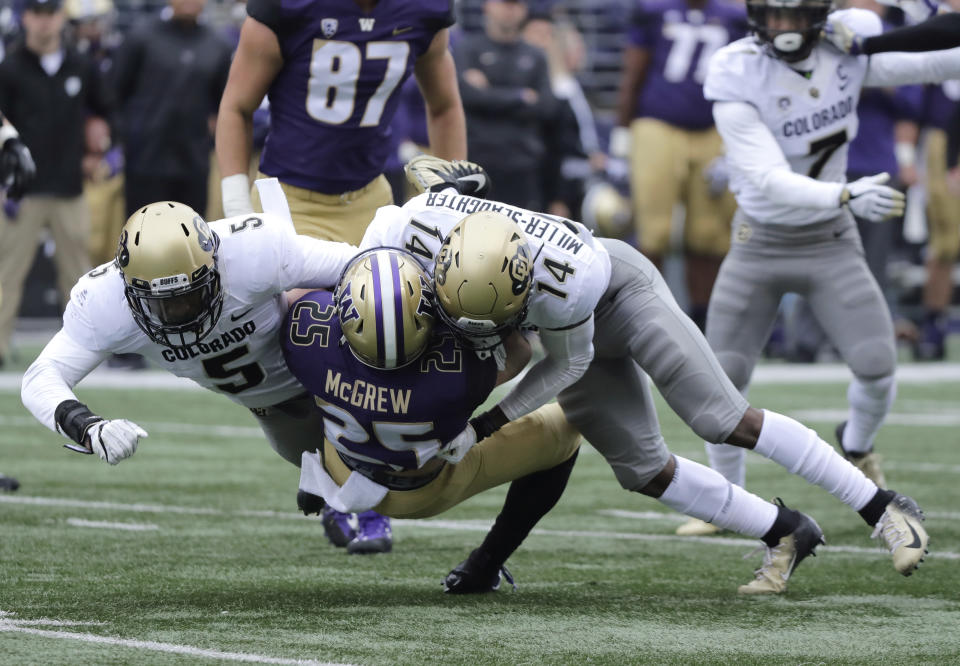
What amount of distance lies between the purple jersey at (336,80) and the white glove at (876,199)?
1441mm

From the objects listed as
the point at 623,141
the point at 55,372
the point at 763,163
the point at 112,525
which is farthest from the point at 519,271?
the point at 623,141

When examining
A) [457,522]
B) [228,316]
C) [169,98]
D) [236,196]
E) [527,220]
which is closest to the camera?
[228,316]

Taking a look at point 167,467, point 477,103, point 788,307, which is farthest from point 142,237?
point 788,307

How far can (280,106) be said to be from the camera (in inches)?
→ 218

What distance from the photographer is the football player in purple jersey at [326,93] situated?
537 cm

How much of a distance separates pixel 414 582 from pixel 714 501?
34.1 inches

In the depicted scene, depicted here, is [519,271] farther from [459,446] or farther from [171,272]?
[171,272]

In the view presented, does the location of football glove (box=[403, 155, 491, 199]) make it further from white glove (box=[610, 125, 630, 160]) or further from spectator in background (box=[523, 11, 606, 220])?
spectator in background (box=[523, 11, 606, 220])

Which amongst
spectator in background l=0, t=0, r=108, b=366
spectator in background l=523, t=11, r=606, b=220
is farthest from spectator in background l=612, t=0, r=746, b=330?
spectator in background l=0, t=0, r=108, b=366

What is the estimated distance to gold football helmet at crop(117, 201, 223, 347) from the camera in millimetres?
3889

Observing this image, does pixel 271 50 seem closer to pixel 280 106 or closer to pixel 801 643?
pixel 280 106

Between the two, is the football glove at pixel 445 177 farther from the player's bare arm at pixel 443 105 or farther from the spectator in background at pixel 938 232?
the spectator in background at pixel 938 232

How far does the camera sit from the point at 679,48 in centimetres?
1030

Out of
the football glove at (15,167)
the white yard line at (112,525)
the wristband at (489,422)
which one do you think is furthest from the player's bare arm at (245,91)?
the wristband at (489,422)
